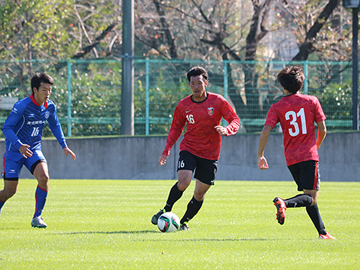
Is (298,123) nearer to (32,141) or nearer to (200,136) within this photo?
(200,136)

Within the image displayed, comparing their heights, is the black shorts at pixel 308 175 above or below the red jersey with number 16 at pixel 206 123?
below

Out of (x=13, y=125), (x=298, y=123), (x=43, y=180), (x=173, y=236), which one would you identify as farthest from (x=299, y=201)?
(x=13, y=125)

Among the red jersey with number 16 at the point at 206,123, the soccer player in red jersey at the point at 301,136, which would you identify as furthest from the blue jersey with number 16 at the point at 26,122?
the soccer player in red jersey at the point at 301,136

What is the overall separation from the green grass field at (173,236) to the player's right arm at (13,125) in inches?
43.2

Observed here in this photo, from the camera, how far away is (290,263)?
5395 millimetres

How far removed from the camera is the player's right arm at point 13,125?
7.46 metres

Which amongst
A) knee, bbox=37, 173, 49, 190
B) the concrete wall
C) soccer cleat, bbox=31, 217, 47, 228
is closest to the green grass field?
soccer cleat, bbox=31, 217, 47, 228

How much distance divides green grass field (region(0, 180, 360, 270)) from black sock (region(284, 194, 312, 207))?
1.36 feet

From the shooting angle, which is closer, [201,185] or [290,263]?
[290,263]

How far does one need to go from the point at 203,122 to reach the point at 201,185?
0.80 m

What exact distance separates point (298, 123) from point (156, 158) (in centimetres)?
1043

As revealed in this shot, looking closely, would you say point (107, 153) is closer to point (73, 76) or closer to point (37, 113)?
point (73, 76)

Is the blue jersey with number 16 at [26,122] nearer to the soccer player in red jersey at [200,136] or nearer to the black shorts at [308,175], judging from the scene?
the soccer player in red jersey at [200,136]

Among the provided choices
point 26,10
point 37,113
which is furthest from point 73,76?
point 37,113
